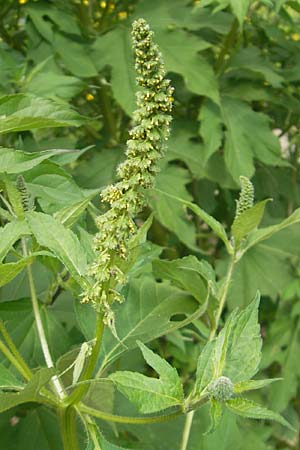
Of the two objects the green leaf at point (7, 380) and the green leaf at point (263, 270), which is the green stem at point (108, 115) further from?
the green leaf at point (7, 380)

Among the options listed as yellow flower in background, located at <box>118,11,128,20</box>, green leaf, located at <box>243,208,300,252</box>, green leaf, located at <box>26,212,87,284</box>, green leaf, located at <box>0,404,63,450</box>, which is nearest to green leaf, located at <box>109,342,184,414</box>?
green leaf, located at <box>26,212,87,284</box>

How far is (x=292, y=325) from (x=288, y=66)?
77 centimetres

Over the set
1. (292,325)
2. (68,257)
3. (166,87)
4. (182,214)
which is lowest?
(292,325)

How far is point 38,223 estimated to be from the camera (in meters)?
0.88

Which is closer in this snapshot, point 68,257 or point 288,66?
point 68,257

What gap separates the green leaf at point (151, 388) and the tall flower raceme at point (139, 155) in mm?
106

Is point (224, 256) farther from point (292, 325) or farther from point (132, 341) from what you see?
point (132, 341)

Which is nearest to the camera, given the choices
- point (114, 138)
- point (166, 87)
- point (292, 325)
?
point (166, 87)

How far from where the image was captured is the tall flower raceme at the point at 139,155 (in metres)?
0.72


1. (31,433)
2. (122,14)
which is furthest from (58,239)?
(122,14)

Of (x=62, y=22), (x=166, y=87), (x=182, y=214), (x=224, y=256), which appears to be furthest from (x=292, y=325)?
(x=166, y=87)

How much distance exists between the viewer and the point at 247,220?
3.60 feet

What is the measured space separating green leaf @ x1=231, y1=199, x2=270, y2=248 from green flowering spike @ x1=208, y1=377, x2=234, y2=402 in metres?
0.33

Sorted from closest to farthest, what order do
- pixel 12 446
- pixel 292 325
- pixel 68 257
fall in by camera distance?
pixel 68 257 < pixel 12 446 < pixel 292 325
